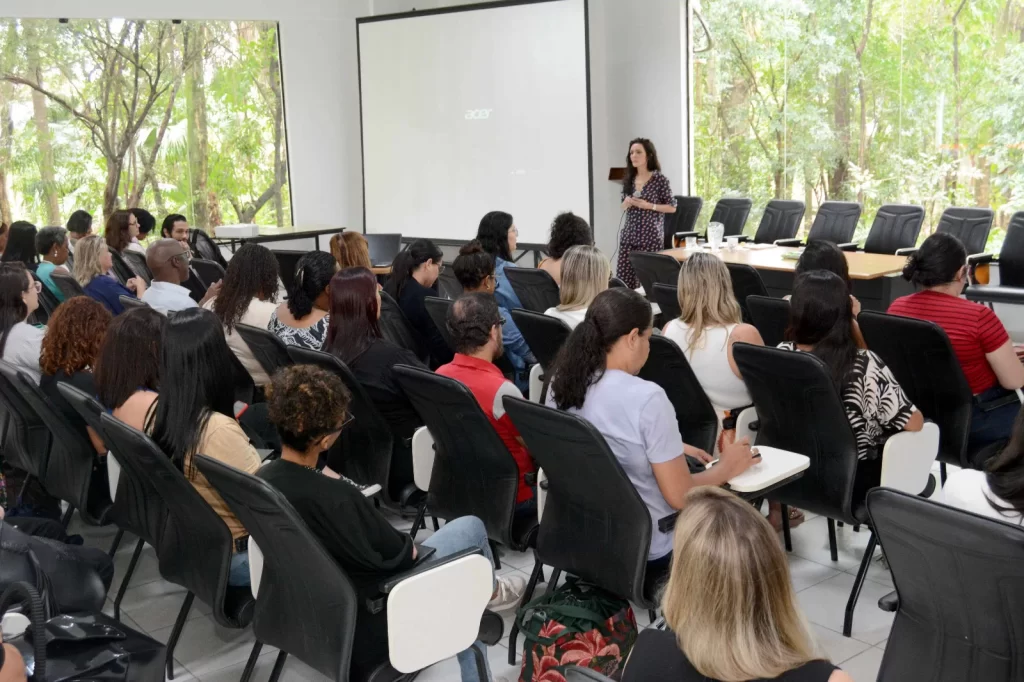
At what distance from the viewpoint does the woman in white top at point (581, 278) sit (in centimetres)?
484

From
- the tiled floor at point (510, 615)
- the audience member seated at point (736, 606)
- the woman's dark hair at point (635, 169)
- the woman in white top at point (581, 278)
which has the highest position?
the woman's dark hair at point (635, 169)

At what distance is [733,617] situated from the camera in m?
1.60

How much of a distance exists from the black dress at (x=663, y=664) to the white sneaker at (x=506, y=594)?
1683mm

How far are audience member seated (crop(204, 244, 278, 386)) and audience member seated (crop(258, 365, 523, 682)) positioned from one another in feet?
7.62

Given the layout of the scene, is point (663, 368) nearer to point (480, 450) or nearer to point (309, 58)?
point (480, 450)

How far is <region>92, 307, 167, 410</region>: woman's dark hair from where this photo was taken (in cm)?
348

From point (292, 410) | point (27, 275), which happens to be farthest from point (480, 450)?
point (27, 275)

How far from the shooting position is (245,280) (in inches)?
201

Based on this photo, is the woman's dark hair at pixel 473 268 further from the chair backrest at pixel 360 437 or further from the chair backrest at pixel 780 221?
the chair backrest at pixel 780 221

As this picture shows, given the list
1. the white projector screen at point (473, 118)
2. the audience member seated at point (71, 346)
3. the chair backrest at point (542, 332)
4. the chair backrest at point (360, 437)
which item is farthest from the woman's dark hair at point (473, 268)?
the white projector screen at point (473, 118)

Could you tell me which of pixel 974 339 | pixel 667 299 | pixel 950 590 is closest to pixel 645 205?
pixel 667 299

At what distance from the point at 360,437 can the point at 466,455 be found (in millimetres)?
682

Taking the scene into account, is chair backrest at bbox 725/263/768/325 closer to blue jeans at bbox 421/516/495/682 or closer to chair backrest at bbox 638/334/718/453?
chair backrest at bbox 638/334/718/453

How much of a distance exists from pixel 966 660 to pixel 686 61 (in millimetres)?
8766
